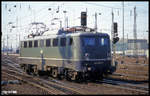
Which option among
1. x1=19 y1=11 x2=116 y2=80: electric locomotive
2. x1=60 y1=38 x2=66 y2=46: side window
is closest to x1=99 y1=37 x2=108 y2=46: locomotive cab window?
x1=19 y1=11 x2=116 y2=80: electric locomotive

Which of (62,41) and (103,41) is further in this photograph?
(62,41)

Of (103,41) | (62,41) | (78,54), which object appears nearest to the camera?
(78,54)

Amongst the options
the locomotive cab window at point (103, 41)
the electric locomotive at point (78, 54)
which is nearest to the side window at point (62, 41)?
the electric locomotive at point (78, 54)

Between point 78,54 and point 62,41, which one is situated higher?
point 62,41

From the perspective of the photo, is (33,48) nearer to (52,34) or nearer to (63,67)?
(52,34)

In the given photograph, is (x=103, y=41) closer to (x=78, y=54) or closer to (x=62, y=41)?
(x=78, y=54)

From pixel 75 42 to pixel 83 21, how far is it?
45.2 feet

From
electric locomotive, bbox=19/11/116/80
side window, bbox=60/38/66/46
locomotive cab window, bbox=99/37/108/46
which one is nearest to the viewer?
electric locomotive, bbox=19/11/116/80

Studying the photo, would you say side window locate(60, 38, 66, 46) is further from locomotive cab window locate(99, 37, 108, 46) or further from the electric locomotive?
locomotive cab window locate(99, 37, 108, 46)

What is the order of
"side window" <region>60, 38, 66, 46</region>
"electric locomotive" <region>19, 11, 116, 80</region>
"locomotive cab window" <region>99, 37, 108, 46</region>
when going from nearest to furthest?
1. "electric locomotive" <region>19, 11, 116, 80</region>
2. "locomotive cab window" <region>99, 37, 108, 46</region>
3. "side window" <region>60, 38, 66, 46</region>

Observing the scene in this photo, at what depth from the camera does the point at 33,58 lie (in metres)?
24.3

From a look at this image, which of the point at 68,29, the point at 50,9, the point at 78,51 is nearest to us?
the point at 78,51

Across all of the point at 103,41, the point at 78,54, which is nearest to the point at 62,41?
the point at 78,54

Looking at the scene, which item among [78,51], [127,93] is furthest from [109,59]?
[127,93]
